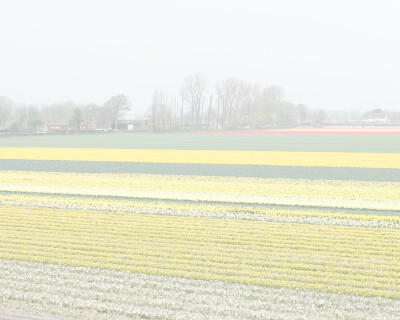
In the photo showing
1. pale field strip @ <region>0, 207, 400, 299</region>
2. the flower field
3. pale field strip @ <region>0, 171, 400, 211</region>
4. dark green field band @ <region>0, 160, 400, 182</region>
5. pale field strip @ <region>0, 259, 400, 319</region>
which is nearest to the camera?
pale field strip @ <region>0, 259, 400, 319</region>

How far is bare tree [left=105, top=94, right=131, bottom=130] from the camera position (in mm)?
112375

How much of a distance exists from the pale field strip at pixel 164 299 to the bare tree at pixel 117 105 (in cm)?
10703

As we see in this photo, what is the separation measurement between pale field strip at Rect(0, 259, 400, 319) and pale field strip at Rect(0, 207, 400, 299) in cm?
31

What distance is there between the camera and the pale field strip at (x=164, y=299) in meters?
5.82

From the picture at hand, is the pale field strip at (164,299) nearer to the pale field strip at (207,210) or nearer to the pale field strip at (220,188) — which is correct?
the pale field strip at (207,210)

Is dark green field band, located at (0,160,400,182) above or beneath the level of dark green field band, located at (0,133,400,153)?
beneath

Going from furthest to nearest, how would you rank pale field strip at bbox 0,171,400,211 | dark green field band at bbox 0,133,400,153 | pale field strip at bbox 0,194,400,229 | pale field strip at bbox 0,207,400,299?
dark green field band at bbox 0,133,400,153, pale field strip at bbox 0,171,400,211, pale field strip at bbox 0,194,400,229, pale field strip at bbox 0,207,400,299

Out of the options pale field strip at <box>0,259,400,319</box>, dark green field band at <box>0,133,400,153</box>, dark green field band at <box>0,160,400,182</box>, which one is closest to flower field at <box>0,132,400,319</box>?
pale field strip at <box>0,259,400,319</box>

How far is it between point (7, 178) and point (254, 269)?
1409 centimetres

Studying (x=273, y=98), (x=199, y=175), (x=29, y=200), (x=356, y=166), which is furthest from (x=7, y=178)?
(x=273, y=98)

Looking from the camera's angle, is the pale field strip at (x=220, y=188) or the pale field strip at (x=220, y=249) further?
the pale field strip at (x=220, y=188)

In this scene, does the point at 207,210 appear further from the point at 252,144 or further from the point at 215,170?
the point at 252,144

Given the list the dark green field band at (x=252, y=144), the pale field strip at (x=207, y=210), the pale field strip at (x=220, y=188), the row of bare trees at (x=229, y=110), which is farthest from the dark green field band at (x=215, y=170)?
the row of bare trees at (x=229, y=110)

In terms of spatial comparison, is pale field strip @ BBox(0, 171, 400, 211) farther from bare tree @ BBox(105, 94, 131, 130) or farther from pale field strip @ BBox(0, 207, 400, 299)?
bare tree @ BBox(105, 94, 131, 130)
